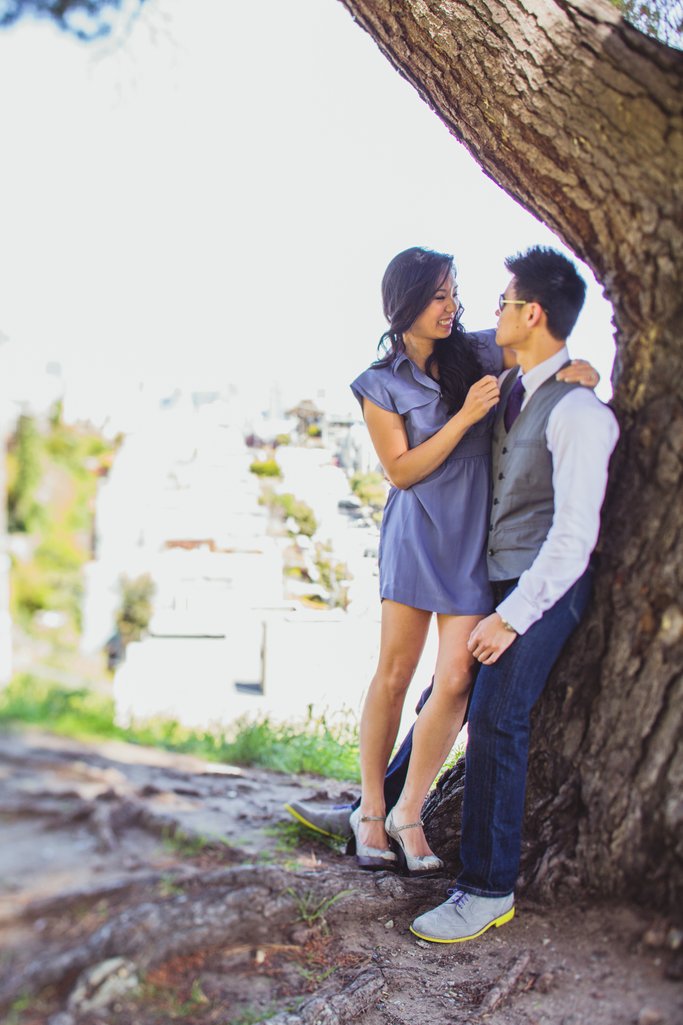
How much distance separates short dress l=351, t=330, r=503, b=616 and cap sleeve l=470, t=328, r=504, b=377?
→ 0.02 meters

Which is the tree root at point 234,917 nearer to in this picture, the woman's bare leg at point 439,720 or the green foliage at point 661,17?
the woman's bare leg at point 439,720

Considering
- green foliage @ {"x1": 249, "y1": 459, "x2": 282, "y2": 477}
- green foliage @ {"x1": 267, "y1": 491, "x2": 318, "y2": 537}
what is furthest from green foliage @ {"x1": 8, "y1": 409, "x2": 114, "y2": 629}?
green foliage @ {"x1": 249, "y1": 459, "x2": 282, "y2": 477}

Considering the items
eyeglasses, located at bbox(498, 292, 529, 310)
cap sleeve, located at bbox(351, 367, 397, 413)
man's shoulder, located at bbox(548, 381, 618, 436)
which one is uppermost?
eyeglasses, located at bbox(498, 292, 529, 310)

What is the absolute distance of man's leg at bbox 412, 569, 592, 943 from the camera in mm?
1562

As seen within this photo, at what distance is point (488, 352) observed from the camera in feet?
6.33

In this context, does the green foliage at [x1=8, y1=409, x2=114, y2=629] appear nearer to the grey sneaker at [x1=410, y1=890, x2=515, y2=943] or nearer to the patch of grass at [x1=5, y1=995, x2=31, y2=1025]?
the patch of grass at [x1=5, y1=995, x2=31, y2=1025]

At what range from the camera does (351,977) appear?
5.63 ft

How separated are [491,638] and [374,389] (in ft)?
1.87

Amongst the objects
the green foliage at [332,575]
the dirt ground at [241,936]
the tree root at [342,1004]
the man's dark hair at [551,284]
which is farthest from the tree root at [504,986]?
the green foliage at [332,575]

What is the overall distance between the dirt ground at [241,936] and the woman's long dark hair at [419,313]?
1.02 meters

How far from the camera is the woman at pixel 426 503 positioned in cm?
176

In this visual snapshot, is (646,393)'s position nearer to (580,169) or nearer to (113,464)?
(580,169)

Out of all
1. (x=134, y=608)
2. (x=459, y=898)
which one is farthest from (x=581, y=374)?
(x=134, y=608)

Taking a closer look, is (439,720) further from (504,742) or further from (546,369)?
(546,369)
